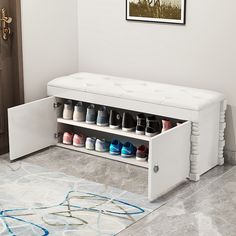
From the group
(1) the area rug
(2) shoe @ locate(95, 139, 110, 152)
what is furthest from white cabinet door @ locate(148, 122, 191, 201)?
(2) shoe @ locate(95, 139, 110, 152)

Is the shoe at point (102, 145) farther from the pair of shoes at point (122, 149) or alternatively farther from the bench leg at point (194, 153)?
the bench leg at point (194, 153)

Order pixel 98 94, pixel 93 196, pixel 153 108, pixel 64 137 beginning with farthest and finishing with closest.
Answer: pixel 64 137 < pixel 98 94 < pixel 153 108 < pixel 93 196

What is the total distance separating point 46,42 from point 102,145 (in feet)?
3.11

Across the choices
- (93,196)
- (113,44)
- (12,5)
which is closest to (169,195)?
(93,196)

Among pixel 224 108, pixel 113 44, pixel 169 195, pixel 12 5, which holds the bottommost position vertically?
pixel 169 195

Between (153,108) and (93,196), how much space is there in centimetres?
76

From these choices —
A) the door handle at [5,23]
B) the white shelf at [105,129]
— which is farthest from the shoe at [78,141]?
the door handle at [5,23]

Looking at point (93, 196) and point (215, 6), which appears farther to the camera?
point (215, 6)

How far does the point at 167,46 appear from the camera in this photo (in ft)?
14.6

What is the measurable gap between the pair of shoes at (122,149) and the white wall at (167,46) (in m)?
0.58

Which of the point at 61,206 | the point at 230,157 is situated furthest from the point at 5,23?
the point at 230,157

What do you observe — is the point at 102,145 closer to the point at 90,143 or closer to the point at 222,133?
the point at 90,143

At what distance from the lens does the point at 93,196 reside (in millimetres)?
3744

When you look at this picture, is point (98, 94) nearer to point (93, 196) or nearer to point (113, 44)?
point (113, 44)
